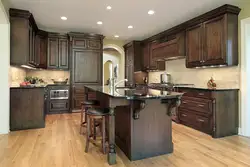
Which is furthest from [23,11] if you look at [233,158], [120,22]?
[233,158]

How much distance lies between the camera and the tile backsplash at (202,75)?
3656 mm

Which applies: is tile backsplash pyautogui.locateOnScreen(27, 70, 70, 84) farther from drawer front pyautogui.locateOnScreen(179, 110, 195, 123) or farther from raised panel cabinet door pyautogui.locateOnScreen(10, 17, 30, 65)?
drawer front pyautogui.locateOnScreen(179, 110, 195, 123)

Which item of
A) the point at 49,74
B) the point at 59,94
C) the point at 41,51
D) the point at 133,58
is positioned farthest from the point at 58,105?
the point at 133,58

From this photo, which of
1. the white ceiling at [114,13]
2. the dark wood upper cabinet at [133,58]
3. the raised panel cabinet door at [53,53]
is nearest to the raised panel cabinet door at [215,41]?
the white ceiling at [114,13]

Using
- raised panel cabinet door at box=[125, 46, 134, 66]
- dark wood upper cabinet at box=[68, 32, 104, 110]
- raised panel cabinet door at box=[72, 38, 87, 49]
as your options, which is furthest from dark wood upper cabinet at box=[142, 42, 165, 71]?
raised panel cabinet door at box=[72, 38, 87, 49]

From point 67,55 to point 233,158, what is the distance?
5.35 m

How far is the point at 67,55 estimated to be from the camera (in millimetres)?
5836

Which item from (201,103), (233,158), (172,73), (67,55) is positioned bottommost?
(233,158)

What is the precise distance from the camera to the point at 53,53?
5.71 metres

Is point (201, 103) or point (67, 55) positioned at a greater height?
point (67, 55)

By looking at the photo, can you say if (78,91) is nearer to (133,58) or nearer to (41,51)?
(41,51)

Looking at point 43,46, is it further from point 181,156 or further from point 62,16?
point 181,156

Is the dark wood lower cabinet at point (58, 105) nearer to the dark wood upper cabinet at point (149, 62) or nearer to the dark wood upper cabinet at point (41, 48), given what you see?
the dark wood upper cabinet at point (41, 48)

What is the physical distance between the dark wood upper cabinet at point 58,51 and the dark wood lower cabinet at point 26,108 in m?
2.04
